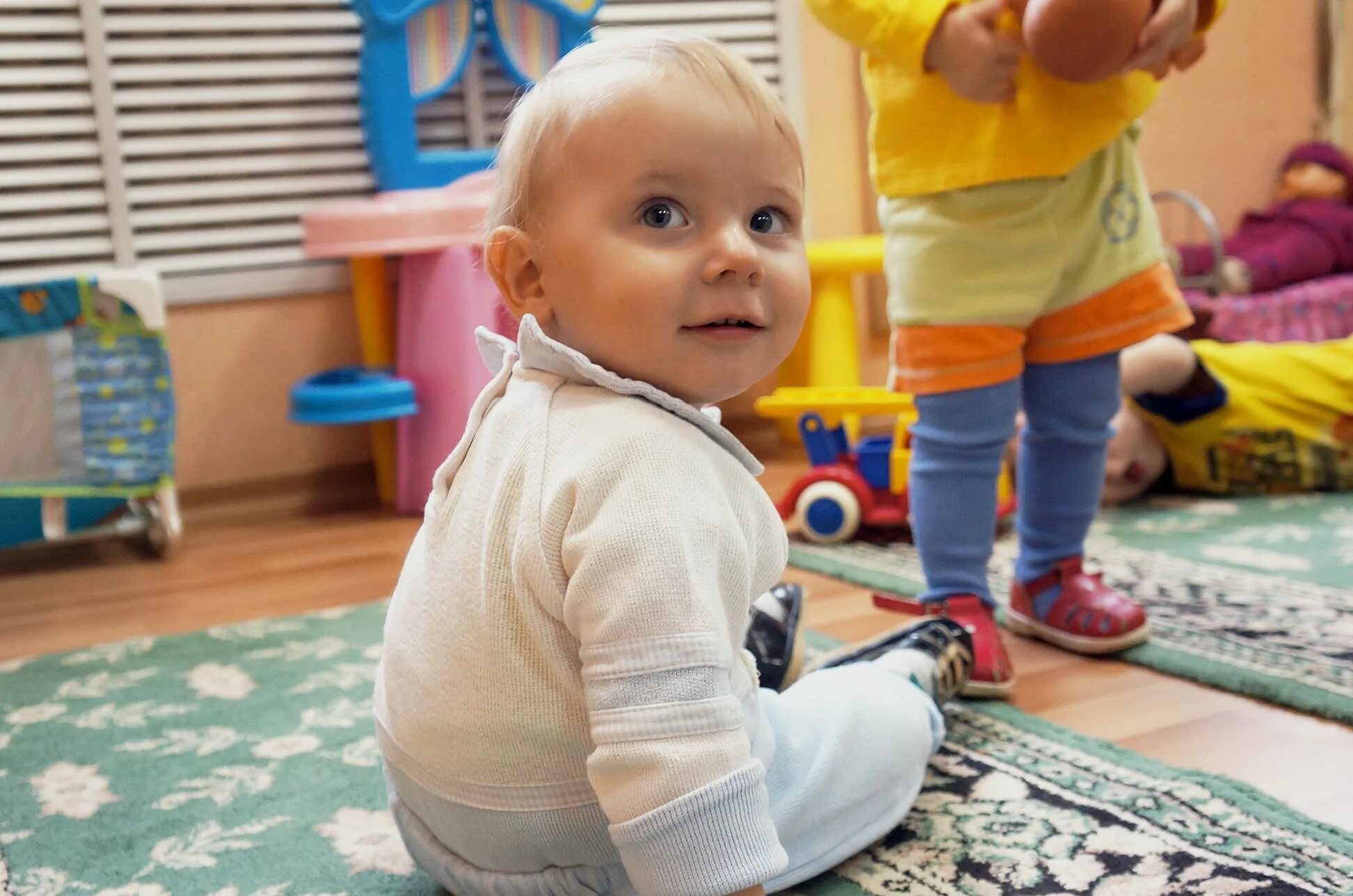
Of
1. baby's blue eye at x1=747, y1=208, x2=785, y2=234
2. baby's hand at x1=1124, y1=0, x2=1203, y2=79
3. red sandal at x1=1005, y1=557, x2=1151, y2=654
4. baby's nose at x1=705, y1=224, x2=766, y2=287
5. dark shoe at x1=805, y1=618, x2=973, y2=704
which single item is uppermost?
baby's hand at x1=1124, y1=0, x2=1203, y2=79

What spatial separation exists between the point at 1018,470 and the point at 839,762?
55 centimetres

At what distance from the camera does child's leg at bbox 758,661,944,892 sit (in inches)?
30.4

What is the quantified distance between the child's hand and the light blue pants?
1.64 ft

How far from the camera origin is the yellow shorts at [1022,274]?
112 cm

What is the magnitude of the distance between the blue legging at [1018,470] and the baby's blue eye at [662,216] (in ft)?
1.72

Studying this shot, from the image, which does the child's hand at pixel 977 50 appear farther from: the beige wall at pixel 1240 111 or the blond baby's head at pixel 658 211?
the beige wall at pixel 1240 111

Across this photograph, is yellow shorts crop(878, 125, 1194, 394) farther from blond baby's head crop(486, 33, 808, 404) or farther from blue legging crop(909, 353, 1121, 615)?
blond baby's head crop(486, 33, 808, 404)

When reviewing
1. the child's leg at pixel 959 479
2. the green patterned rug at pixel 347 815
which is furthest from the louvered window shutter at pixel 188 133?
the child's leg at pixel 959 479

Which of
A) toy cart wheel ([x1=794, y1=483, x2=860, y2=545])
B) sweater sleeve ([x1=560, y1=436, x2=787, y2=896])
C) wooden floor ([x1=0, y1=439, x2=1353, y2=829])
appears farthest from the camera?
toy cart wheel ([x1=794, y1=483, x2=860, y2=545])

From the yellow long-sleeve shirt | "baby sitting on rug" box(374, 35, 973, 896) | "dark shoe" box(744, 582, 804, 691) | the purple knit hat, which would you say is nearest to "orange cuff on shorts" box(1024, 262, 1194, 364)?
the yellow long-sleeve shirt

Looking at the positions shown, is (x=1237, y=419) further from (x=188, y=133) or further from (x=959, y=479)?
(x=188, y=133)

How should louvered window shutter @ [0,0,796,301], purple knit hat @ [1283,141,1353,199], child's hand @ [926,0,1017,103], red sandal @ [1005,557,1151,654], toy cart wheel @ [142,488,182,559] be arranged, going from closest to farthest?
child's hand @ [926,0,1017,103] < red sandal @ [1005,557,1151,654] < toy cart wheel @ [142,488,182,559] < louvered window shutter @ [0,0,796,301] < purple knit hat @ [1283,141,1353,199]

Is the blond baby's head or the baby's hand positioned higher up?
the baby's hand

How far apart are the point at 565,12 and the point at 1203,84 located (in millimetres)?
1439
